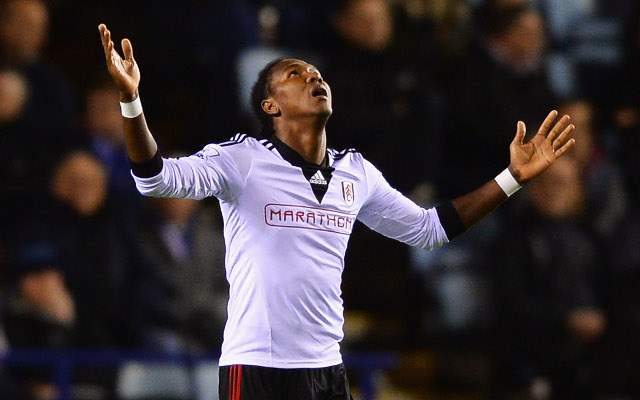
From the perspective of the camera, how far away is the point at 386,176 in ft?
27.1

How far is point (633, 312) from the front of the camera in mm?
7992

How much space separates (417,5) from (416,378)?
2.71 metres

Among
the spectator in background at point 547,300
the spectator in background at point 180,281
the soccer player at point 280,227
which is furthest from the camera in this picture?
the spectator in background at point 547,300

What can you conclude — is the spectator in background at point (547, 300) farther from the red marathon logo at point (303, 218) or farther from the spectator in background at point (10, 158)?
the red marathon logo at point (303, 218)

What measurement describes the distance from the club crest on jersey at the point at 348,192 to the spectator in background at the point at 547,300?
3.44 m

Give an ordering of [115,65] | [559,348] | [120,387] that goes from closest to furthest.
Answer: [115,65], [120,387], [559,348]

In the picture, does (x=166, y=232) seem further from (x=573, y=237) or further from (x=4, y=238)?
(x=573, y=237)

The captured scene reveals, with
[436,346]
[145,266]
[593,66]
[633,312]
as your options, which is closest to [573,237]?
[633,312]

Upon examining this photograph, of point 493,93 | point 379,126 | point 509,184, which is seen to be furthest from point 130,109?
point 493,93

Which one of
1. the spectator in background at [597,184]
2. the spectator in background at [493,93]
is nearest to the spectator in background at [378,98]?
the spectator in background at [493,93]

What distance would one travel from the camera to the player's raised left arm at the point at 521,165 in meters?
4.90

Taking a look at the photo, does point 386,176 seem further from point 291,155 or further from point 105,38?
point 105,38

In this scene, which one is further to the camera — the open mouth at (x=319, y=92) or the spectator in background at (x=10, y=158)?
the spectator in background at (x=10, y=158)

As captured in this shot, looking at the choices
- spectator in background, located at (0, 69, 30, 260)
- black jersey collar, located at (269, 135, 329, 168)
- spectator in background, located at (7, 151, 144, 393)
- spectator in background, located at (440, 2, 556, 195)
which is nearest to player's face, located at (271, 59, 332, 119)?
black jersey collar, located at (269, 135, 329, 168)
